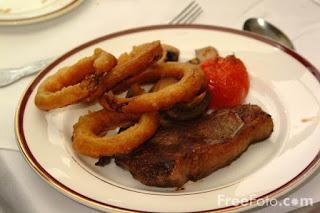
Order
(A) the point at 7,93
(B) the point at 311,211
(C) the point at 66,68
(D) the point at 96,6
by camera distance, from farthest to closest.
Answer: (D) the point at 96,6, (A) the point at 7,93, (C) the point at 66,68, (B) the point at 311,211

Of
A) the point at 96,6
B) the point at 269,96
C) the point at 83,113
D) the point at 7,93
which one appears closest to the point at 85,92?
the point at 83,113

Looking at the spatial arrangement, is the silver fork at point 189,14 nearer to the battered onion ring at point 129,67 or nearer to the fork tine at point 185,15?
the fork tine at point 185,15

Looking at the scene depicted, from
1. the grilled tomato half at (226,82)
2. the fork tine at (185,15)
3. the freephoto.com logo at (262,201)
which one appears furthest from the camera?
the fork tine at (185,15)

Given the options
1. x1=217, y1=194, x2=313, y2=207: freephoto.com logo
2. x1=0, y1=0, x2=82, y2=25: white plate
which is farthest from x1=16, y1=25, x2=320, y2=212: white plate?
x1=0, y1=0, x2=82, y2=25: white plate

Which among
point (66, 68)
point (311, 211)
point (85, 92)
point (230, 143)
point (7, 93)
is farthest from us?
point (7, 93)

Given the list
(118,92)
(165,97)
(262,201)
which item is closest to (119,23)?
(118,92)

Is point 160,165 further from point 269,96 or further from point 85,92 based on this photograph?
point 269,96

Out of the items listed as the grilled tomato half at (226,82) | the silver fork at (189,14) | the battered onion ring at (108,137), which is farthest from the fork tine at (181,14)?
the battered onion ring at (108,137)
